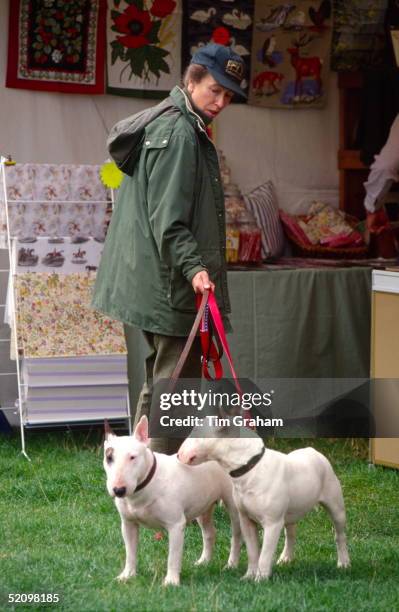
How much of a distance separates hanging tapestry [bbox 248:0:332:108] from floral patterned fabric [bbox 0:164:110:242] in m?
1.45

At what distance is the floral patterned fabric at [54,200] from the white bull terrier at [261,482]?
2965mm

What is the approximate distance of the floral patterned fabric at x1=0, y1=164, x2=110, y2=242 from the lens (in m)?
6.78

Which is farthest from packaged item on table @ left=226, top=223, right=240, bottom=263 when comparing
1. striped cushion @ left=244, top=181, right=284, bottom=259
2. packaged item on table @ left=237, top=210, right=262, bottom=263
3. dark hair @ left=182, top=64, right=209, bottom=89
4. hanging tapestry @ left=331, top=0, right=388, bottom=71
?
dark hair @ left=182, top=64, right=209, bottom=89

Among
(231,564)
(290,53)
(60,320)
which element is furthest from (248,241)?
(231,564)

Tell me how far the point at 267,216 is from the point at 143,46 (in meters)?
1.30

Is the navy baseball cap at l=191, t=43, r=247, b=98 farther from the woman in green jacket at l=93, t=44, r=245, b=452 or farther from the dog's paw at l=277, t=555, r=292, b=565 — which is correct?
the dog's paw at l=277, t=555, r=292, b=565

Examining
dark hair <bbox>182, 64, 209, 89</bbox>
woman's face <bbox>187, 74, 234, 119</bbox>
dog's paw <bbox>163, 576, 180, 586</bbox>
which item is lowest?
dog's paw <bbox>163, 576, 180, 586</bbox>

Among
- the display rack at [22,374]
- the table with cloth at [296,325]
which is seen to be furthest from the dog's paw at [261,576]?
the table with cloth at [296,325]

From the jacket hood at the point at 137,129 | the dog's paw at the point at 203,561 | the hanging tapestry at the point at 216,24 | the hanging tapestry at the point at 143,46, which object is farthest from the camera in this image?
the hanging tapestry at the point at 216,24

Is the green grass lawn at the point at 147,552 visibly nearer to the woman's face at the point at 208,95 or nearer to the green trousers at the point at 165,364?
the green trousers at the point at 165,364

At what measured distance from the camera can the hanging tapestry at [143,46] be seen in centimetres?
733

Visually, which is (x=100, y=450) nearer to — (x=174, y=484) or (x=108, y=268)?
(x=108, y=268)

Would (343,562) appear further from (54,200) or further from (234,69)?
(54,200)

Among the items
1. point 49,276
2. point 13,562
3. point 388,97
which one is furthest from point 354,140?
point 13,562
